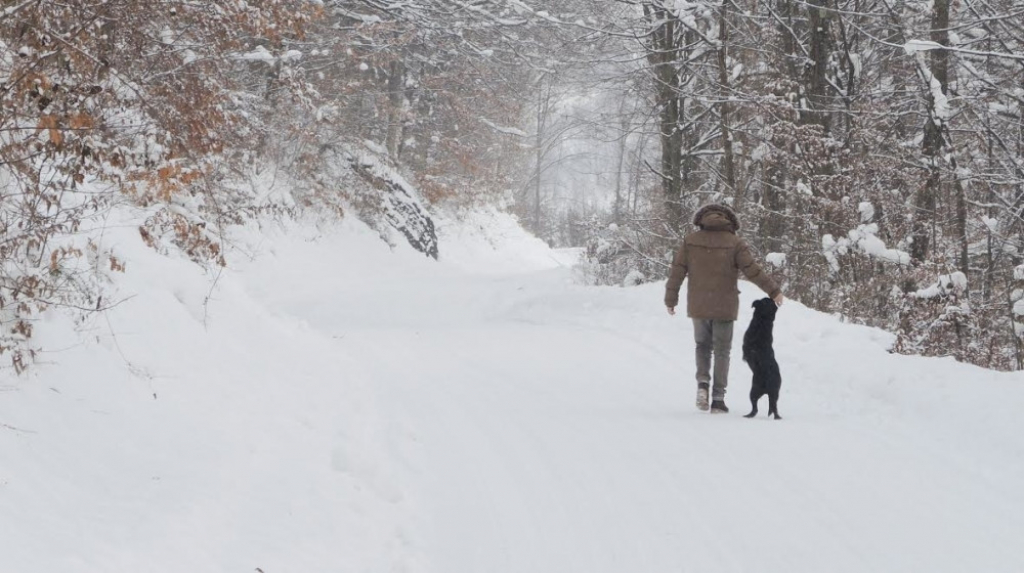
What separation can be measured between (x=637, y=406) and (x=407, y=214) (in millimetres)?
18029

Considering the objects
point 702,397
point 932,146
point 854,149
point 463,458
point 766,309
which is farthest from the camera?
point 854,149

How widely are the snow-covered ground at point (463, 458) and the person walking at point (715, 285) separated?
0.44 m

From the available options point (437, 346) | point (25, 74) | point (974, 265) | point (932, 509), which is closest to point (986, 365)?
point (974, 265)

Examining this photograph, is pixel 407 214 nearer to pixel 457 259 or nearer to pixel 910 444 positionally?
pixel 457 259

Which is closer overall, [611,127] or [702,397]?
[702,397]

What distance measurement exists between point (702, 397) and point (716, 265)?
48.9 inches

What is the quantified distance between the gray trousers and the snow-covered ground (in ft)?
1.07

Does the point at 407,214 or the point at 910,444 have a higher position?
the point at 407,214

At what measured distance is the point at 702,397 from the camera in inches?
300

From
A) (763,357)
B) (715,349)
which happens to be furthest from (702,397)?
(763,357)

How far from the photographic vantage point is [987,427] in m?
6.30

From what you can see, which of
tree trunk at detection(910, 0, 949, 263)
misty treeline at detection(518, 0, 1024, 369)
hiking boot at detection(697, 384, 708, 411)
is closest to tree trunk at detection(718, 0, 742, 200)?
misty treeline at detection(518, 0, 1024, 369)

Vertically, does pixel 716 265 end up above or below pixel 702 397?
above

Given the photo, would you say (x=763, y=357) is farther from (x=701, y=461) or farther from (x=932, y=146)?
(x=932, y=146)
